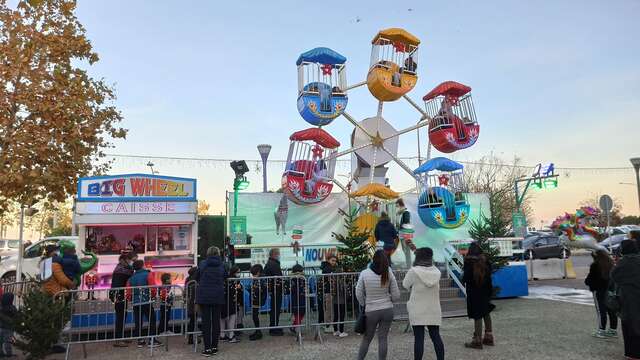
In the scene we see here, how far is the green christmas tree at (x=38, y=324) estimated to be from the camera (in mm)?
6980

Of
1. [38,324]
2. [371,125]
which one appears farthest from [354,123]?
[38,324]

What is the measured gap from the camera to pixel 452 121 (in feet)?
51.1

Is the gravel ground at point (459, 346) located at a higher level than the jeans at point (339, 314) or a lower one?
lower

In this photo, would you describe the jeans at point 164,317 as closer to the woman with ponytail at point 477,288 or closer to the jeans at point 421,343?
the jeans at point 421,343

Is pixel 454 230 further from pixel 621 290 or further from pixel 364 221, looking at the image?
Result: pixel 621 290

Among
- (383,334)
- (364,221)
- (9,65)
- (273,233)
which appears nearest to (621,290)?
(383,334)

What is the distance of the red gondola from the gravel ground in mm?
7150

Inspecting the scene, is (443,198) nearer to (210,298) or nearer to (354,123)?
(354,123)

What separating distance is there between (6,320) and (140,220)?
4322mm

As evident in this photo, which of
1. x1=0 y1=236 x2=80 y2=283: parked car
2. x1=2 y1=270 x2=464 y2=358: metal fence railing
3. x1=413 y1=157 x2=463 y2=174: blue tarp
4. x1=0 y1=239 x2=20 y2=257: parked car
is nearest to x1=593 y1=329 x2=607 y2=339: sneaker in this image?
x1=2 y1=270 x2=464 y2=358: metal fence railing

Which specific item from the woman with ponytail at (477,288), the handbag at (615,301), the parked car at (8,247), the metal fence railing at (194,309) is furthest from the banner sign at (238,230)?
the handbag at (615,301)

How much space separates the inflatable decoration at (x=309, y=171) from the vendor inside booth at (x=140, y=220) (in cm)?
337

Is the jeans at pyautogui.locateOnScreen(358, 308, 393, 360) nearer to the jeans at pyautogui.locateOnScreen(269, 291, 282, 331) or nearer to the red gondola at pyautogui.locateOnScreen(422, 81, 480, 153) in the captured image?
the jeans at pyautogui.locateOnScreen(269, 291, 282, 331)

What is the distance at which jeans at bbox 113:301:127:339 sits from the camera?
26.0 feet
